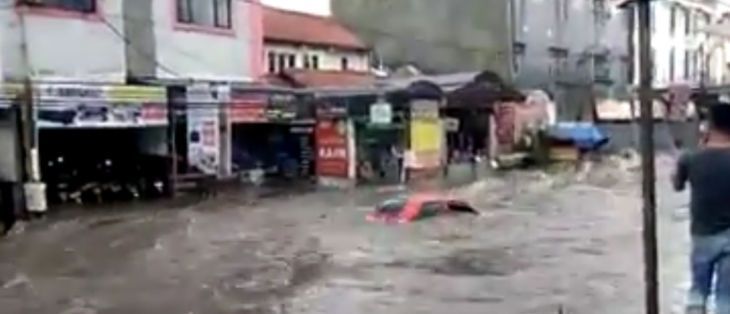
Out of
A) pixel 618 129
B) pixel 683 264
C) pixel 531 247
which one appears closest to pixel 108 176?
pixel 531 247

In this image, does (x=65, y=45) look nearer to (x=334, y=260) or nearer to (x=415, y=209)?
(x=415, y=209)

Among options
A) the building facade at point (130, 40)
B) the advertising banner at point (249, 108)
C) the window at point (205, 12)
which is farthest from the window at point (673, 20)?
the window at point (205, 12)

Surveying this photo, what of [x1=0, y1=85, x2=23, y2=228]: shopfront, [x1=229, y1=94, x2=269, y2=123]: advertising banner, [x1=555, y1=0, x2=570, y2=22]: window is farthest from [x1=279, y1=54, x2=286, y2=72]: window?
[x1=555, y1=0, x2=570, y2=22]: window

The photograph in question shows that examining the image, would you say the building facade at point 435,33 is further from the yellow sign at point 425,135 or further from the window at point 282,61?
the yellow sign at point 425,135

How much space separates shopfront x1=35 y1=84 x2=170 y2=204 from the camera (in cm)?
2769

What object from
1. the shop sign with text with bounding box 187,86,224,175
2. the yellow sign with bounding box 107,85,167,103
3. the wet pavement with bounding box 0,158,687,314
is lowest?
the wet pavement with bounding box 0,158,687,314

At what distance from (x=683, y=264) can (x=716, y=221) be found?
9.81m

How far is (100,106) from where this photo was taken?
28.5m

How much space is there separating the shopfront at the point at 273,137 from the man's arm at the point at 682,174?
92.0ft

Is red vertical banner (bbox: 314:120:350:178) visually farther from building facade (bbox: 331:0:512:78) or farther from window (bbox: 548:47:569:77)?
window (bbox: 548:47:569:77)

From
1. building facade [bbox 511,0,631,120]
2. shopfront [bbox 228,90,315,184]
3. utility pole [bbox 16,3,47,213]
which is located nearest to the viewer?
utility pole [bbox 16,3,47,213]

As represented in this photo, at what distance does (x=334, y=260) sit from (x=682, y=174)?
451 inches

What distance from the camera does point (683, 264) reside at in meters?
15.8

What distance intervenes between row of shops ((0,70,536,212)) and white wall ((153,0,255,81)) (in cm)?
86
